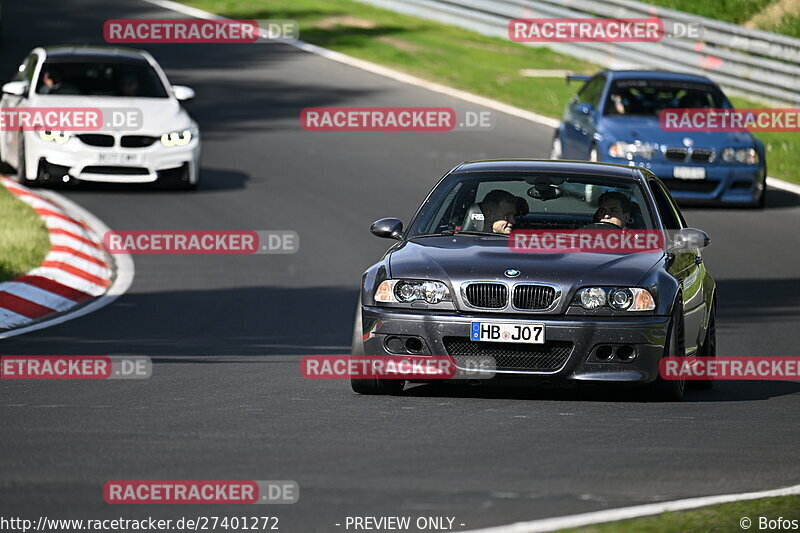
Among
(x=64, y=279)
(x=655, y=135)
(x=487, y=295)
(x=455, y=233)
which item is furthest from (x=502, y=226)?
(x=655, y=135)

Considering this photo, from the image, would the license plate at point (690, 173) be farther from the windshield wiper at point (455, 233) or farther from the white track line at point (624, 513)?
the white track line at point (624, 513)

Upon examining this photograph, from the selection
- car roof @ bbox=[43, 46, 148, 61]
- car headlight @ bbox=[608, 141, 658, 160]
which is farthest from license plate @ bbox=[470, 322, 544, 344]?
car roof @ bbox=[43, 46, 148, 61]

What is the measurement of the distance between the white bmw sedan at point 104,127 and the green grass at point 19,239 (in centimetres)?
128

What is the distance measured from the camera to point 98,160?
20.9m

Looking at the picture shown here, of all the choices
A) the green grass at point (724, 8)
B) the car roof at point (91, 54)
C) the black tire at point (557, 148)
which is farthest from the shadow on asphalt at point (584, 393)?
the green grass at point (724, 8)

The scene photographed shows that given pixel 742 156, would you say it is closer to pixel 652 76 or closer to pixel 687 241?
pixel 652 76

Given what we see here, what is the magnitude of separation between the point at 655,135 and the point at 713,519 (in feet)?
50.5

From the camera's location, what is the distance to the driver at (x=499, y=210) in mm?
10961

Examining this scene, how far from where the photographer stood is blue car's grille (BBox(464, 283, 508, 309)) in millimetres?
9875

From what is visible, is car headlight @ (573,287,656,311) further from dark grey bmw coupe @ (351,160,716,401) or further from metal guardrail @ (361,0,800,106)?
metal guardrail @ (361,0,800,106)

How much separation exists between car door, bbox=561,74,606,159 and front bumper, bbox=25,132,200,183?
493cm

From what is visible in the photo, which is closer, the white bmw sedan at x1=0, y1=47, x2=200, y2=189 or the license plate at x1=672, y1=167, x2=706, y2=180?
the white bmw sedan at x1=0, y1=47, x2=200, y2=189

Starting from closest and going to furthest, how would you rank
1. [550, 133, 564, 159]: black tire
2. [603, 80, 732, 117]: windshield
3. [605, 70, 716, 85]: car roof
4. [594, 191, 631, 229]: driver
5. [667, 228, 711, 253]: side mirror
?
1. [667, 228, 711, 253]: side mirror
2. [594, 191, 631, 229]: driver
3. [603, 80, 732, 117]: windshield
4. [605, 70, 716, 85]: car roof
5. [550, 133, 564, 159]: black tire

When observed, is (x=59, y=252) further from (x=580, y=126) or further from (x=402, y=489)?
(x=402, y=489)
